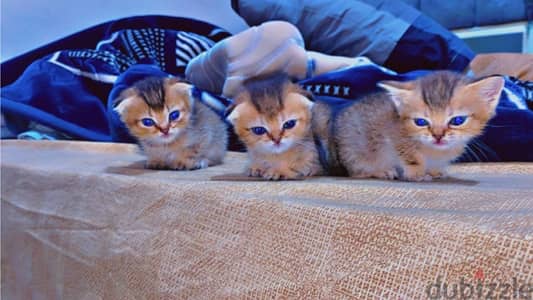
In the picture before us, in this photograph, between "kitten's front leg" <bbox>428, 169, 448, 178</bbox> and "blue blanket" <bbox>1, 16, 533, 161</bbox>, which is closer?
"kitten's front leg" <bbox>428, 169, 448, 178</bbox>

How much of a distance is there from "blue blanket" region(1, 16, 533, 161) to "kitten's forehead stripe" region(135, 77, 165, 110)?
19 centimetres

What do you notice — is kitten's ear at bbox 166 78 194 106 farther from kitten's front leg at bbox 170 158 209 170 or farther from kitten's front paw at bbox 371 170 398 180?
kitten's front paw at bbox 371 170 398 180

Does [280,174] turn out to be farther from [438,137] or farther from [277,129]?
[438,137]

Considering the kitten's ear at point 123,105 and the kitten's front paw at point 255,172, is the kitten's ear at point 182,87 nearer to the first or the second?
the kitten's ear at point 123,105

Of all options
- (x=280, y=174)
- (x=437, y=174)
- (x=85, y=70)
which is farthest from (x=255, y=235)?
(x=85, y=70)

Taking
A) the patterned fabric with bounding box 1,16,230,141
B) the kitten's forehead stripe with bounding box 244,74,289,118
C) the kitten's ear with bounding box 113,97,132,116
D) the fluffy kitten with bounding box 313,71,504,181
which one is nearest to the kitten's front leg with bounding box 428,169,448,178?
the fluffy kitten with bounding box 313,71,504,181

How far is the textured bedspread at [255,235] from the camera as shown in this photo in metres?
0.33

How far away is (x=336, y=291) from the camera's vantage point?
0.37m

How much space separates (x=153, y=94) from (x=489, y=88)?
0.49 m

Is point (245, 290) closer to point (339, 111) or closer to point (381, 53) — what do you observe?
point (339, 111)

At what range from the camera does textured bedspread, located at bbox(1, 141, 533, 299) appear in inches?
13.2

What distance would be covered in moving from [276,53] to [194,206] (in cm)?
53

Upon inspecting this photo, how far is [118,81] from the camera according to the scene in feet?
3.39

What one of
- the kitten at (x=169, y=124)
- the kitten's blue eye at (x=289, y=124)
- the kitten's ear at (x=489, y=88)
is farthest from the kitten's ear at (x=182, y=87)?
the kitten's ear at (x=489, y=88)
